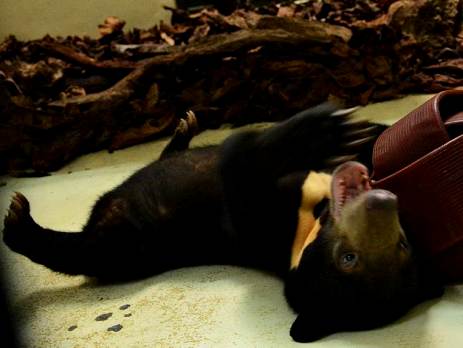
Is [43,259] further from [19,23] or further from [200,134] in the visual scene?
[19,23]

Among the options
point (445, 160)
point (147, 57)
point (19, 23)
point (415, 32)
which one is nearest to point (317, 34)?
point (415, 32)

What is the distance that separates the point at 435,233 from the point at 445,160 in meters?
0.23

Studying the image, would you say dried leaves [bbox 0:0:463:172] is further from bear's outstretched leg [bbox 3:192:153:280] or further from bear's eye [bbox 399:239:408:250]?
bear's eye [bbox 399:239:408:250]

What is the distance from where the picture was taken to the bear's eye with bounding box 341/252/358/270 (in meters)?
1.87

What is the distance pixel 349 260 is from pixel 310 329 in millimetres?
231

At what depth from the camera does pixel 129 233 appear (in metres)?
2.51

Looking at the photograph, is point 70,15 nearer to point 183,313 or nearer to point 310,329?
point 183,313

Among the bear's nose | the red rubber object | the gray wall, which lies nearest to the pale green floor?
the red rubber object

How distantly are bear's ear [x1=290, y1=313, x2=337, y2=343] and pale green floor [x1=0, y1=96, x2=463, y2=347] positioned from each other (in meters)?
0.02

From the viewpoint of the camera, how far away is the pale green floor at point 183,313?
1.85 meters

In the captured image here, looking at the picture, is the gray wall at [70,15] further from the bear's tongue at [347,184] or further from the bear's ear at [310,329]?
the bear's ear at [310,329]

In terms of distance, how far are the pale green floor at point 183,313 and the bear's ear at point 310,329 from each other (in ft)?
0.08

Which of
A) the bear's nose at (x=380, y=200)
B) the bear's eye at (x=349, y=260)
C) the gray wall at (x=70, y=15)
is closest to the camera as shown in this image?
the bear's nose at (x=380, y=200)

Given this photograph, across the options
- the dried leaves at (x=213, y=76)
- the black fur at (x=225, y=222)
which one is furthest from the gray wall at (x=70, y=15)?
the black fur at (x=225, y=222)
